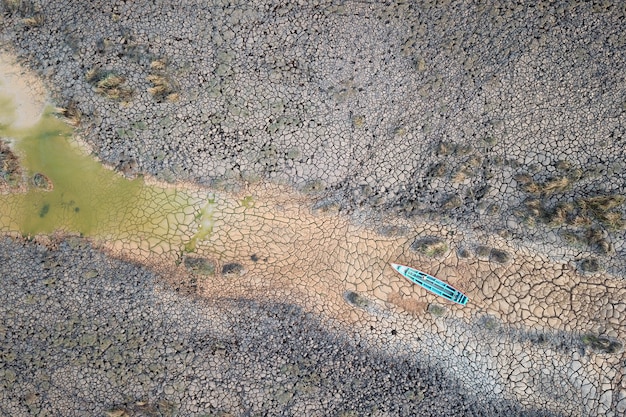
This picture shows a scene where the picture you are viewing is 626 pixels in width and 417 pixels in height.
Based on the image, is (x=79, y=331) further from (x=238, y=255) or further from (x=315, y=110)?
(x=315, y=110)

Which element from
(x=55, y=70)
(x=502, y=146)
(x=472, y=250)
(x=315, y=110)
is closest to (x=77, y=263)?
(x=55, y=70)

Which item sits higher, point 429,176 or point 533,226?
point 429,176

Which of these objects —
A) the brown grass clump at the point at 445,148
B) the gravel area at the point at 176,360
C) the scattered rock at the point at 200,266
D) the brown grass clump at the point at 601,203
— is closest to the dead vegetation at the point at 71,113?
the gravel area at the point at 176,360

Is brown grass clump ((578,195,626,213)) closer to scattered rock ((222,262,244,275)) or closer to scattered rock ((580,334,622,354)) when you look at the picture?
scattered rock ((580,334,622,354))

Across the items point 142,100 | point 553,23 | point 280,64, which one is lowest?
point 142,100

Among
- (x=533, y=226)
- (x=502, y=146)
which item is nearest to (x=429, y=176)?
(x=502, y=146)

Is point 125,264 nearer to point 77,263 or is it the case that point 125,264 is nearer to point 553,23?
point 77,263
